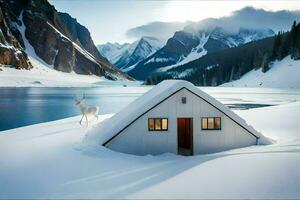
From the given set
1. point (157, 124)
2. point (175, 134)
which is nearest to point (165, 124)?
point (157, 124)

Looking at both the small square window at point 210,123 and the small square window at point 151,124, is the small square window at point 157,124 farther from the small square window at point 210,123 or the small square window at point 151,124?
the small square window at point 210,123

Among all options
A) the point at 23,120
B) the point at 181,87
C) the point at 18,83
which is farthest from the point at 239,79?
the point at 181,87

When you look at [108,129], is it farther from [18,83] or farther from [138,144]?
[18,83]

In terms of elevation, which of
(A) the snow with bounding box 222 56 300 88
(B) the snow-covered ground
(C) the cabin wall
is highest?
(A) the snow with bounding box 222 56 300 88

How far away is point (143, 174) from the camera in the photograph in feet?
53.2

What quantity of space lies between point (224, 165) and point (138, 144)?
623 centimetres

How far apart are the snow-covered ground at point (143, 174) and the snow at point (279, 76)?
442 feet

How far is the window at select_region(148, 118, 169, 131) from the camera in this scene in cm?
2155

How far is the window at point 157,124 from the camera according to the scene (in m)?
21.5

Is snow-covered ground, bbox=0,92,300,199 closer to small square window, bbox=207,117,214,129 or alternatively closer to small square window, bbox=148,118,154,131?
small square window, bbox=148,118,154,131

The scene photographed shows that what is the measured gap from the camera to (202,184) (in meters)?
14.4

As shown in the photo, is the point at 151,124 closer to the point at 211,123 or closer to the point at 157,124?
the point at 157,124

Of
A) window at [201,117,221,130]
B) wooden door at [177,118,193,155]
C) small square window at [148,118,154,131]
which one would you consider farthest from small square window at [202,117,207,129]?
small square window at [148,118,154,131]

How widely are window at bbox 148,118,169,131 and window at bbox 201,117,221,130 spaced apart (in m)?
2.41
